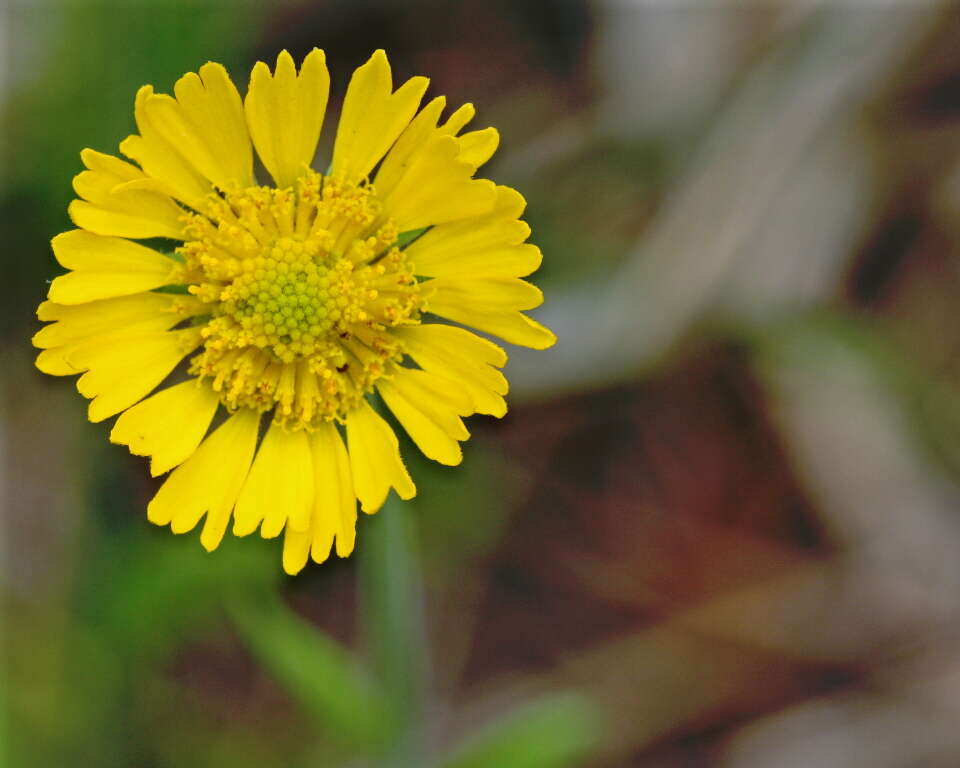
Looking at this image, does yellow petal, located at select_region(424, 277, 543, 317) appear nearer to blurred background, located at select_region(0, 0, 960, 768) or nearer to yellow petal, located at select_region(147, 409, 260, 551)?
yellow petal, located at select_region(147, 409, 260, 551)

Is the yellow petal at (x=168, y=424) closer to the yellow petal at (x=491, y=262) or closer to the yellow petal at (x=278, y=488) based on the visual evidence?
A: the yellow petal at (x=278, y=488)

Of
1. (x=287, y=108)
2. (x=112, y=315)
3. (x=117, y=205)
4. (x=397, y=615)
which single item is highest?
(x=287, y=108)

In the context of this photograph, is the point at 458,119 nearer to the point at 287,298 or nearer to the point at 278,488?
the point at 287,298

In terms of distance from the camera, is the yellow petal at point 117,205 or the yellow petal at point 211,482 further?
the yellow petal at point 211,482

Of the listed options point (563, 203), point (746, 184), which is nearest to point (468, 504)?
point (563, 203)

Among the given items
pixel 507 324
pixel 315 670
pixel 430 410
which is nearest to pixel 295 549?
pixel 430 410

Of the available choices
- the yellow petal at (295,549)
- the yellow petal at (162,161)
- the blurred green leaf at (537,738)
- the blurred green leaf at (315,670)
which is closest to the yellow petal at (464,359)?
the yellow petal at (295,549)
